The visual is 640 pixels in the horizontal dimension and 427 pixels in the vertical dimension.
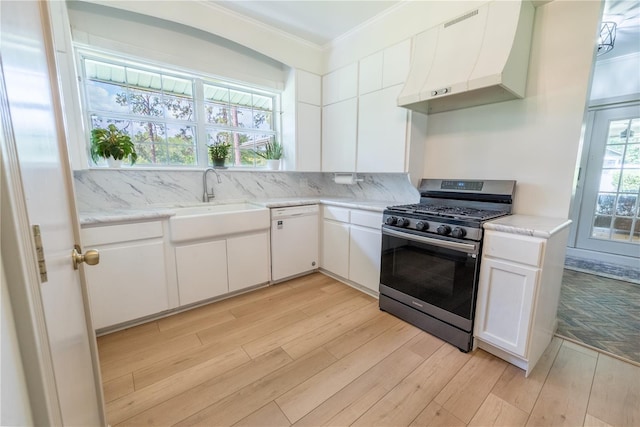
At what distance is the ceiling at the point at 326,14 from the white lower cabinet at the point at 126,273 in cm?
223

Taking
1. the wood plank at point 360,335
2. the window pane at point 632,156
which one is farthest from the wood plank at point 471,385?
the window pane at point 632,156

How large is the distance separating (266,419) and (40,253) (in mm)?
1357

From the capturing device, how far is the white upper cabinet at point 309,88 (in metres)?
3.26

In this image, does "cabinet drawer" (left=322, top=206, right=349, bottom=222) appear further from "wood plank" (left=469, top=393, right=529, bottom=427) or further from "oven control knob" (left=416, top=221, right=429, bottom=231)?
"wood plank" (left=469, top=393, right=529, bottom=427)

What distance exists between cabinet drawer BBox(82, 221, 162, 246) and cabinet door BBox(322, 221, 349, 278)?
1686 millimetres

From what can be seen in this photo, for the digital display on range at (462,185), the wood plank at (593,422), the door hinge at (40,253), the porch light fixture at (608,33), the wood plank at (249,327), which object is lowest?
the wood plank at (593,422)

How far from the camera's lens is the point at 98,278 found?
6.52ft

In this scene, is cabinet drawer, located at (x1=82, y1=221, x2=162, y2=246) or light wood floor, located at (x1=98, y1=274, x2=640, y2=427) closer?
light wood floor, located at (x1=98, y1=274, x2=640, y2=427)

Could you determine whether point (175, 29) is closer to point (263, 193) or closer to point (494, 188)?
point (263, 193)

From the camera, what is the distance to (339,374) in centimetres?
173

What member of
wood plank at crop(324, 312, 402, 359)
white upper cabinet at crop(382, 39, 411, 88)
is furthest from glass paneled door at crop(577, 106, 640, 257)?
wood plank at crop(324, 312, 402, 359)

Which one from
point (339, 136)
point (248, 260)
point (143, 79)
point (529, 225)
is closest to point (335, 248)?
point (248, 260)

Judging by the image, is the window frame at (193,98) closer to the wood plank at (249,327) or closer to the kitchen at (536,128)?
the kitchen at (536,128)

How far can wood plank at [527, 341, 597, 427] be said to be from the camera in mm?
1427
